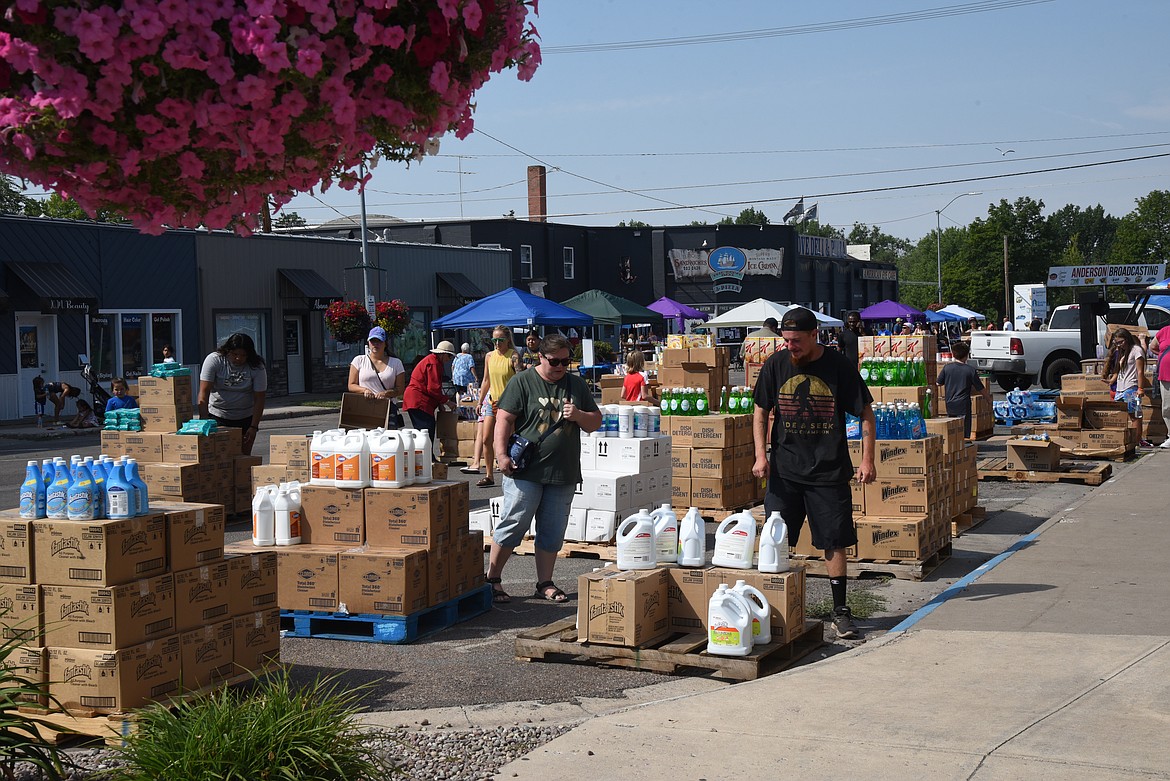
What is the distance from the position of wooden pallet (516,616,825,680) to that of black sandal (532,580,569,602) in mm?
1283

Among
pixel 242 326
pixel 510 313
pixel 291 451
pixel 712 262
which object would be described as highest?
pixel 712 262

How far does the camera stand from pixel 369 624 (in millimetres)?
7391

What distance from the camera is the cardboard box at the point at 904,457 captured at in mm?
9500

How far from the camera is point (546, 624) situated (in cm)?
781

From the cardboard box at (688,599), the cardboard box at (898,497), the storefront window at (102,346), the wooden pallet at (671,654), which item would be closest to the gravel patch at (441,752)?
the wooden pallet at (671,654)

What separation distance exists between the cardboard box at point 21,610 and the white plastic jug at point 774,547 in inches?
157

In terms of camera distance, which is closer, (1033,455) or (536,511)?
(536,511)

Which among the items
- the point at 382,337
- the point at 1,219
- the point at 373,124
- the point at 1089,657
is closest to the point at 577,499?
the point at 382,337

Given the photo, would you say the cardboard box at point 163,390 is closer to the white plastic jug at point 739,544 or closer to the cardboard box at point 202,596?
the cardboard box at point 202,596

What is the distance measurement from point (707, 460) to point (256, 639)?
6.53 meters

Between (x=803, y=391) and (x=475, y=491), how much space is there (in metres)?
7.26

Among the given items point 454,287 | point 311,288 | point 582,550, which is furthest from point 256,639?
point 454,287

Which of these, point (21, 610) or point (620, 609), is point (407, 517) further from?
point (21, 610)

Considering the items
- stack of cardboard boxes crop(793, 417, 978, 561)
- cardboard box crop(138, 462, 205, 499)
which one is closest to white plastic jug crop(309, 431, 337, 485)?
stack of cardboard boxes crop(793, 417, 978, 561)
